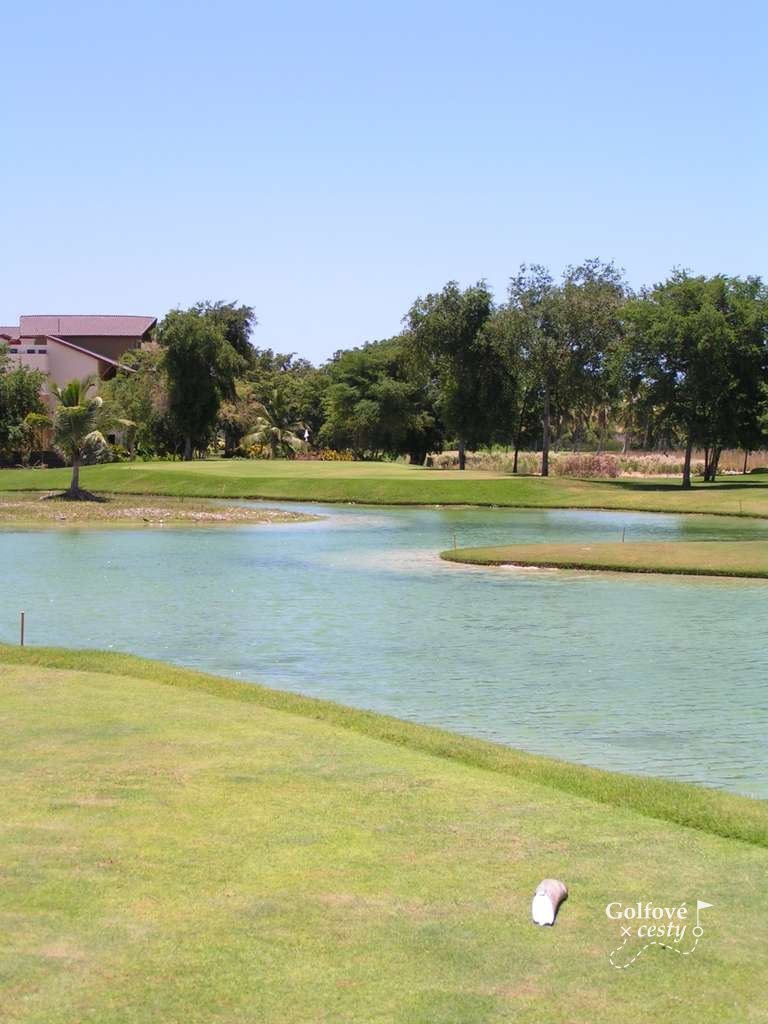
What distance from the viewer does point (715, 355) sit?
73.3 m

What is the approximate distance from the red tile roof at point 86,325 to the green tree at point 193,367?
29.9 m

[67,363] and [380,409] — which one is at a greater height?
[67,363]

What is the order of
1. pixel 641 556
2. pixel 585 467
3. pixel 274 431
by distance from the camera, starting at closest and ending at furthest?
pixel 641 556 < pixel 585 467 < pixel 274 431

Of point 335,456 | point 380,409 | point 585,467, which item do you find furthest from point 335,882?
point 380,409

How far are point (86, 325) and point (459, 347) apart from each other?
48.7 metres

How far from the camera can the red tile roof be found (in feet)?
397

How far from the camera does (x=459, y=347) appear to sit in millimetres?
87188

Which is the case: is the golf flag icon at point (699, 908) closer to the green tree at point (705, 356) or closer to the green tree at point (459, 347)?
the green tree at point (705, 356)

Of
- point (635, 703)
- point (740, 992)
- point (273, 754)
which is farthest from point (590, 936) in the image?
point (635, 703)

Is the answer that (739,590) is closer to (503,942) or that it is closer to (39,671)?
(39,671)

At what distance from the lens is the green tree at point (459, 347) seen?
86.3 metres

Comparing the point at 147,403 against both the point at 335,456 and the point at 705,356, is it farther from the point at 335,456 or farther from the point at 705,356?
the point at 705,356

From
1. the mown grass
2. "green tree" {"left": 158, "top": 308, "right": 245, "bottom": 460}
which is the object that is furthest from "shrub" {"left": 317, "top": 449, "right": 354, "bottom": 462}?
the mown grass

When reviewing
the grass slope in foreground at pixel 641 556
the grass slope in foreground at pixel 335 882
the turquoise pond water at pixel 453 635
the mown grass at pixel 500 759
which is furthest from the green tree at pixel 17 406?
the grass slope in foreground at pixel 335 882
